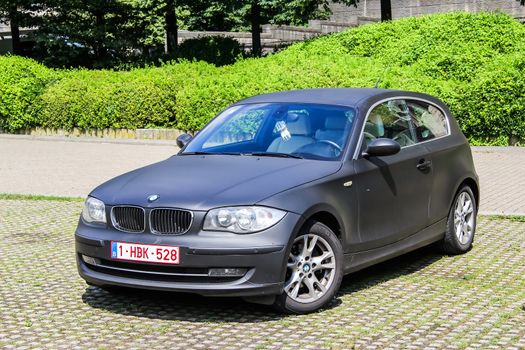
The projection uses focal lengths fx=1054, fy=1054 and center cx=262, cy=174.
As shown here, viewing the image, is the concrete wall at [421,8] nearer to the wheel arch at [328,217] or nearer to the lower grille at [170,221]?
the wheel arch at [328,217]

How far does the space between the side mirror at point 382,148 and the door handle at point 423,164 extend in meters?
0.72

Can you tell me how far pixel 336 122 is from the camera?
27.2 ft

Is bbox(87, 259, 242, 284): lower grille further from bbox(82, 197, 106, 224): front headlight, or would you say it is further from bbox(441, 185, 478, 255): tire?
bbox(441, 185, 478, 255): tire

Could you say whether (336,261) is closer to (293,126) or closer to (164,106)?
(293,126)

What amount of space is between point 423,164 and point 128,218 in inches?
109

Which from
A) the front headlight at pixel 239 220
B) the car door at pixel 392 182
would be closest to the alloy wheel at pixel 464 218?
the car door at pixel 392 182

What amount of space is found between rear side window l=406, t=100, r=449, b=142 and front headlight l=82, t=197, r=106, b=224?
9.66ft

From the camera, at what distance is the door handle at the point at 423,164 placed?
8750mm

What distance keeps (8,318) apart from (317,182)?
7.74 ft

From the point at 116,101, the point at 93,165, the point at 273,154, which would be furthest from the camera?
the point at 116,101

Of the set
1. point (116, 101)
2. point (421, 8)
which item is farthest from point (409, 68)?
point (421, 8)

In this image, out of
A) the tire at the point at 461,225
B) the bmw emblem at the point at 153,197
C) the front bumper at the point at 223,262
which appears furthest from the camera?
the tire at the point at 461,225

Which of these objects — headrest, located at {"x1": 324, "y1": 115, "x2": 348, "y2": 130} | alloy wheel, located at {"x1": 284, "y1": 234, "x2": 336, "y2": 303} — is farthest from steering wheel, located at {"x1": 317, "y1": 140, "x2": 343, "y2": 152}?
alloy wheel, located at {"x1": 284, "y1": 234, "x2": 336, "y2": 303}

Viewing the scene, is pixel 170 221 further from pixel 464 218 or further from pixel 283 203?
pixel 464 218
